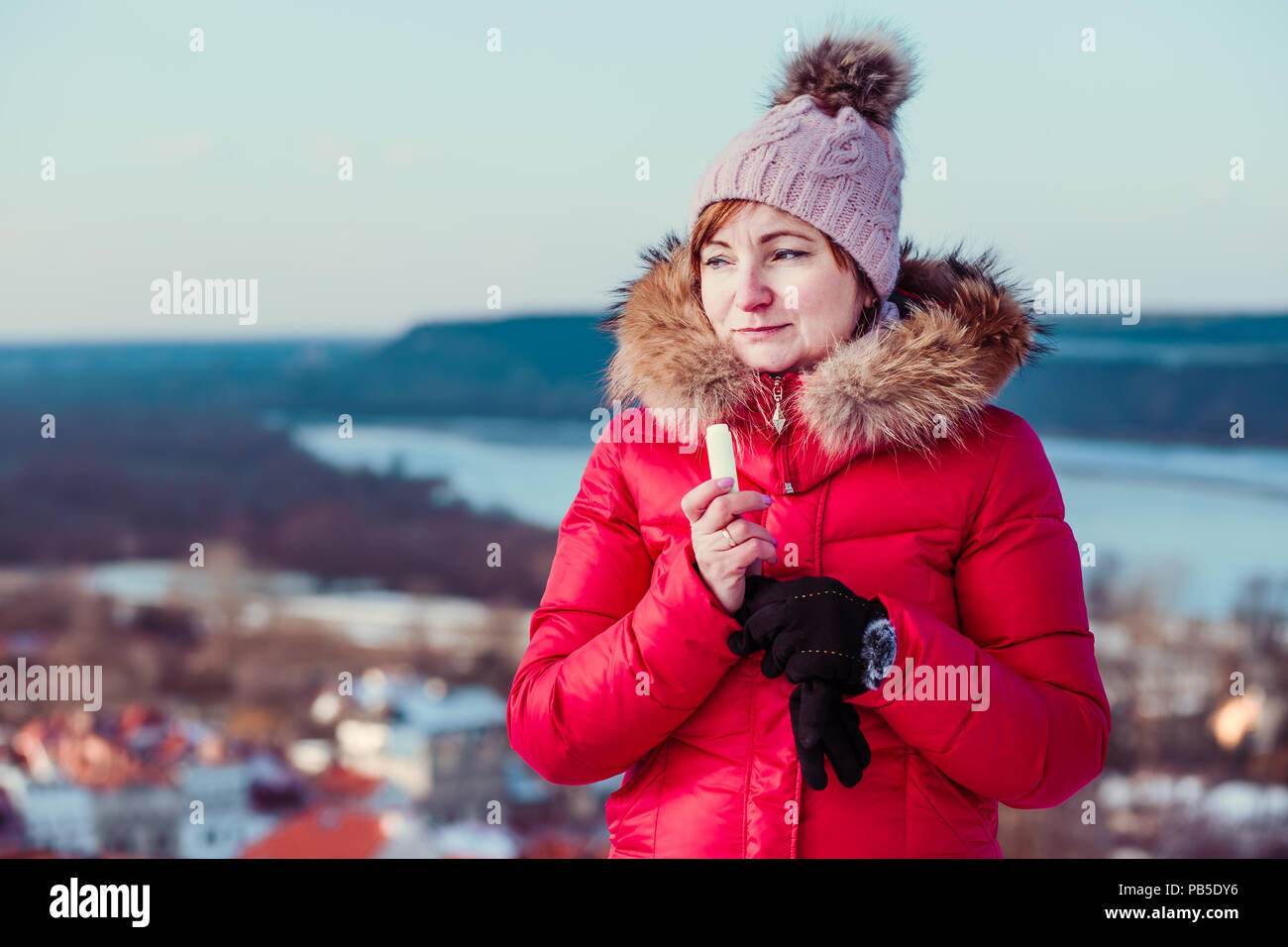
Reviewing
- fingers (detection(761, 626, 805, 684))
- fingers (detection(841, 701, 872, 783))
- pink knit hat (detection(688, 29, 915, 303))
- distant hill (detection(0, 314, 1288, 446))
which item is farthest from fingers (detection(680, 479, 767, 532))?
distant hill (detection(0, 314, 1288, 446))

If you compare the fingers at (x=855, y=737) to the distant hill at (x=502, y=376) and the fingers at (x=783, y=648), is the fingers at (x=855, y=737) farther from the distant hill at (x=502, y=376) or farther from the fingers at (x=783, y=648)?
A: the distant hill at (x=502, y=376)

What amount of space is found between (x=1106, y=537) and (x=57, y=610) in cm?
2528

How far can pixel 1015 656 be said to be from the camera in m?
1.17

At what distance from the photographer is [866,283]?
1309 mm

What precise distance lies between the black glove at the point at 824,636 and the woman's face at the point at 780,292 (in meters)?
0.28

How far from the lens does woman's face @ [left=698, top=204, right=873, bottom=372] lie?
1236 millimetres

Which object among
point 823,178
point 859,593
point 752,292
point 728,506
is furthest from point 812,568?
point 823,178

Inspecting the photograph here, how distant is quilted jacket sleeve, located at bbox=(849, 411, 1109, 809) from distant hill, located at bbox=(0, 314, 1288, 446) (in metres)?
5.59

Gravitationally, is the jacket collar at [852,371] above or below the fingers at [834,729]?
above

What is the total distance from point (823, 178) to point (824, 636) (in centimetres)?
53

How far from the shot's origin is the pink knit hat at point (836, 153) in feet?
4.09

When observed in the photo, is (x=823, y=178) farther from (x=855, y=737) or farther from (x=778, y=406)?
(x=855, y=737)

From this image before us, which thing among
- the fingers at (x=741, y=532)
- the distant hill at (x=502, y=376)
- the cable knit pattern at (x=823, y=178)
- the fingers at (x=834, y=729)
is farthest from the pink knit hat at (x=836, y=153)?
the distant hill at (x=502, y=376)

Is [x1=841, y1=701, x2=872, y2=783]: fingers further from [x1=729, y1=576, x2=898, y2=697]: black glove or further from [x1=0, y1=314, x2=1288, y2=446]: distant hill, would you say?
[x1=0, y1=314, x2=1288, y2=446]: distant hill
